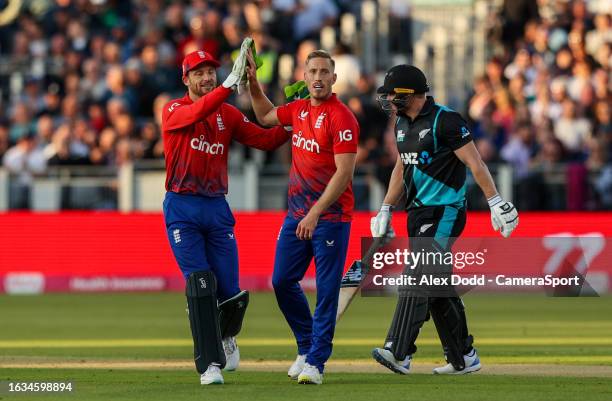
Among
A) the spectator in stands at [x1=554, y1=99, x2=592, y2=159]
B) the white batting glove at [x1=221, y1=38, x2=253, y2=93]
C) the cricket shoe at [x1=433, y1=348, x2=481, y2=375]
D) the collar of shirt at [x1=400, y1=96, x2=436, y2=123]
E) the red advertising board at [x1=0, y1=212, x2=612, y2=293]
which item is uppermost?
the white batting glove at [x1=221, y1=38, x2=253, y2=93]

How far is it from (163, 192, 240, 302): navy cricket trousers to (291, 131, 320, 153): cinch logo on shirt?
2.93ft

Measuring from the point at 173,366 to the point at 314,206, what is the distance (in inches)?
105

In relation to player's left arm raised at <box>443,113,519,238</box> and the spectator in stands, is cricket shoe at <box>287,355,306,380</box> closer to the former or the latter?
player's left arm raised at <box>443,113,519,238</box>

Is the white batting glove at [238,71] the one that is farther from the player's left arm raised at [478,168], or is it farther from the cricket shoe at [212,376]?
the cricket shoe at [212,376]

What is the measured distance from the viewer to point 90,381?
12.6 metres

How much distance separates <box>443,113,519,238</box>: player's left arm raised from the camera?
12172 mm

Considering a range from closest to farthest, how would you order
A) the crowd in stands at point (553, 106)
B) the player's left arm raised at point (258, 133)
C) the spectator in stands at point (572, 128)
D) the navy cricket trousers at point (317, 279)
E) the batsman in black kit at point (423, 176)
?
the navy cricket trousers at point (317, 279)
the batsman in black kit at point (423, 176)
the player's left arm raised at point (258, 133)
the crowd in stands at point (553, 106)
the spectator in stands at point (572, 128)

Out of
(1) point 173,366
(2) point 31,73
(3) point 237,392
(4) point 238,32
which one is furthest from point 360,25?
(3) point 237,392

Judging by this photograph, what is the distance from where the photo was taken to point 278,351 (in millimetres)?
15820

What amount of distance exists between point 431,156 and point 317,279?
1295 mm

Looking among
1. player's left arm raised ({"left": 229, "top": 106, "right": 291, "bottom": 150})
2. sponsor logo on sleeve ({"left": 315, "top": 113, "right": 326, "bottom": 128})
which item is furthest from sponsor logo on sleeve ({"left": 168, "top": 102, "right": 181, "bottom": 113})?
sponsor logo on sleeve ({"left": 315, "top": 113, "right": 326, "bottom": 128})

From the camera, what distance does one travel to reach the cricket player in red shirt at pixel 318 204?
12.2m

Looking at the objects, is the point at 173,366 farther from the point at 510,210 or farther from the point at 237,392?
the point at 510,210

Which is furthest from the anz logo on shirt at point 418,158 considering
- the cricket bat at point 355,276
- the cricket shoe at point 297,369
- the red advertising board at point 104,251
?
the red advertising board at point 104,251
